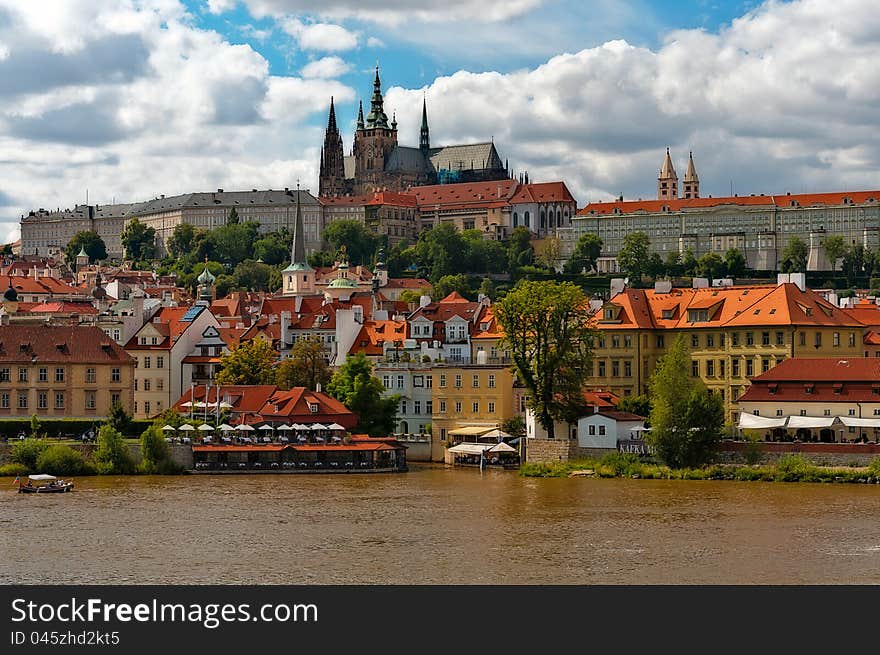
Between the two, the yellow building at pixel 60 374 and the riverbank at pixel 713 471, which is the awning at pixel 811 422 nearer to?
the riverbank at pixel 713 471

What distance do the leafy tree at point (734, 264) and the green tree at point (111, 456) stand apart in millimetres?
127385

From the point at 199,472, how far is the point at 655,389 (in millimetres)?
16162

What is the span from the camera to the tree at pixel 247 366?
74.9m

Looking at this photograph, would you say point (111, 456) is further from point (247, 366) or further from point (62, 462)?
point (247, 366)

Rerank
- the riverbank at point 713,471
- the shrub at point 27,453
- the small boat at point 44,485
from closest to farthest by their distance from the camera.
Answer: the small boat at point 44,485, the riverbank at point 713,471, the shrub at point 27,453

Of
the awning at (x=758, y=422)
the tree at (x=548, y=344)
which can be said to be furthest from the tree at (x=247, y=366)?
the awning at (x=758, y=422)

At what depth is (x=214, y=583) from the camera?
3791 cm

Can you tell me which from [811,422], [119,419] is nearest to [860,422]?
[811,422]

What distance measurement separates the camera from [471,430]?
6944cm

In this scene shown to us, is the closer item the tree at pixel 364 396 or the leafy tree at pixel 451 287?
the tree at pixel 364 396

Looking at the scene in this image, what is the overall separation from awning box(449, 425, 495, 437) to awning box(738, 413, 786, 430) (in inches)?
417

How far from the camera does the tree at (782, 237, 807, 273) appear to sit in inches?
7416

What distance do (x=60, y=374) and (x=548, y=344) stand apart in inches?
773
